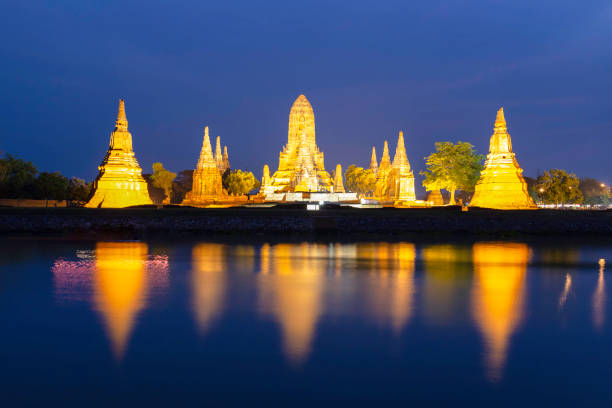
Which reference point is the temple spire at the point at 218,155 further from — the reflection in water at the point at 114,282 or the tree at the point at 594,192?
the tree at the point at 594,192

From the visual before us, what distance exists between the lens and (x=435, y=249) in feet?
60.5

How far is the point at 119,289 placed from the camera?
1061 cm

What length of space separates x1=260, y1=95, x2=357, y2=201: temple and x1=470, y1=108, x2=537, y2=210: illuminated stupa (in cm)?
1300

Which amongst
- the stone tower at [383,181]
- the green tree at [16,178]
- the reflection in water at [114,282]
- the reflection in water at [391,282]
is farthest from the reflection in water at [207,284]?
the stone tower at [383,181]

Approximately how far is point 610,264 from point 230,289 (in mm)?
10356

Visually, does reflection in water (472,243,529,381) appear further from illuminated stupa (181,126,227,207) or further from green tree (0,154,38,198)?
green tree (0,154,38,198)

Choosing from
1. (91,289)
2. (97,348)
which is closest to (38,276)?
(91,289)

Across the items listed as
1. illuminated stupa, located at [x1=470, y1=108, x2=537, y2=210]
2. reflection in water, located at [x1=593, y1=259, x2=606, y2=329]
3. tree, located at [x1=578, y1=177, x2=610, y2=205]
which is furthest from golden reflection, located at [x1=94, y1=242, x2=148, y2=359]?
tree, located at [x1=578, y1=177, x2=610, y2=205]

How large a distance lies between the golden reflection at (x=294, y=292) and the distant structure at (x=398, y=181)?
95.7ft

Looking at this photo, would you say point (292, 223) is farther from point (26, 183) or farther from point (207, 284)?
point (26, 183)

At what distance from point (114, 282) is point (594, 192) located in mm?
89951

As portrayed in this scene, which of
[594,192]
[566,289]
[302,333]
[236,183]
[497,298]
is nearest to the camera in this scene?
[302,333]

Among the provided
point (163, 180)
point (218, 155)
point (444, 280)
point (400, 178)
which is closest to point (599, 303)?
point (444, 280)

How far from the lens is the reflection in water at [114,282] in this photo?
27.1ft
